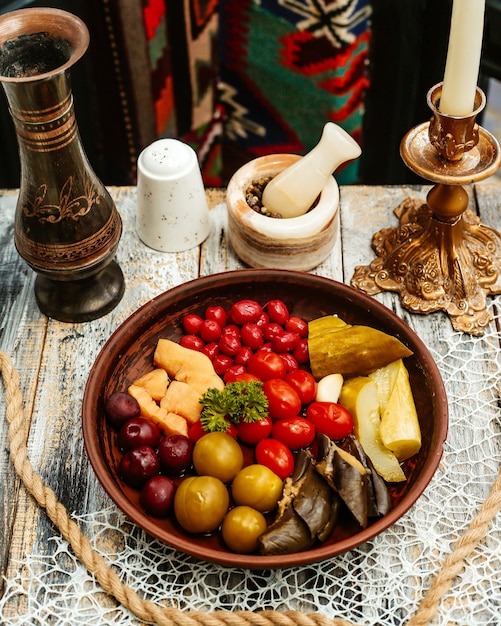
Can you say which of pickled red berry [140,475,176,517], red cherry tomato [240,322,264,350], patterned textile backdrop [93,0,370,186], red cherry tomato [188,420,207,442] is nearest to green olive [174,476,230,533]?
pickled red berry [140,475,176,517]

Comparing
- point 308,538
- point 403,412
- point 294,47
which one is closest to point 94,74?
point 294,47

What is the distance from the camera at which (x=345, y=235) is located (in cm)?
171

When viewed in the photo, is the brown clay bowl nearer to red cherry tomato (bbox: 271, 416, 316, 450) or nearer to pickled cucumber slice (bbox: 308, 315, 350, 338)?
pickled cucumber slice (bbox: 308, 315, 350, 338)

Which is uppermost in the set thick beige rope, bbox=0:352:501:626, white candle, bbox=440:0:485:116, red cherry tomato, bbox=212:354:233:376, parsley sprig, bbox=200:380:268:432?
white candle, bbox=440:0:485:116

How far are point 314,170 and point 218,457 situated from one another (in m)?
0.65

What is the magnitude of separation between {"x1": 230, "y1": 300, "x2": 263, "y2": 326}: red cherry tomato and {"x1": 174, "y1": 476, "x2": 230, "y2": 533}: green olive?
38cm

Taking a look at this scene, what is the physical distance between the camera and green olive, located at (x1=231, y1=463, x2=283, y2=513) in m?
1.17

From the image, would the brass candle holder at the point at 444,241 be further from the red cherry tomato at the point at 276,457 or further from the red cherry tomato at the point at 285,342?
the red cherry tomato at the point at 276,457

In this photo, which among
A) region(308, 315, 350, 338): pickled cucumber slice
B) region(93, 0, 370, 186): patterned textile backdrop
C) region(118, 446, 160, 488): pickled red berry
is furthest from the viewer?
region(93, 0, 370, 186): patterned textile backdrop

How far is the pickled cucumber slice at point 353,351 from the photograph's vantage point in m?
1.33

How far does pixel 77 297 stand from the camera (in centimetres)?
154

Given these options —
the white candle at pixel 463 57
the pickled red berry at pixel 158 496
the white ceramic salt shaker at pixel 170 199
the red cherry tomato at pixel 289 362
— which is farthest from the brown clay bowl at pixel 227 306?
the white candle at pixel 463 57

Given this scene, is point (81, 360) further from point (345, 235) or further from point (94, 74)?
point (94, 74)

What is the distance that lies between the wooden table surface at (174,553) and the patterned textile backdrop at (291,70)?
0.56 metres
